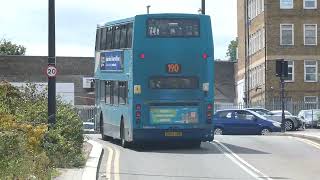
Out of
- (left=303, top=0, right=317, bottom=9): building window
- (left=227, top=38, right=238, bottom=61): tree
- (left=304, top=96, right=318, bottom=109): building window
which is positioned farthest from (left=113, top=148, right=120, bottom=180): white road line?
(left=227, top=38, right=238, bottom=61): tree

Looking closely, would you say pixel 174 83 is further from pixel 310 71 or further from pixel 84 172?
pixel 310 71

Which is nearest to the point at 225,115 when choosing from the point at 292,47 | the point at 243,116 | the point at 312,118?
the point at 243,116

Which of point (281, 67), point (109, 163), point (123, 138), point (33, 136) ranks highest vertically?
point (281, 67)

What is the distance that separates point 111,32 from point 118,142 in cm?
427

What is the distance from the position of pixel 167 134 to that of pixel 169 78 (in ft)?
5.86

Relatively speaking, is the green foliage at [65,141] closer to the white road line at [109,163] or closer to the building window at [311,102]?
the white road line at [109,163]

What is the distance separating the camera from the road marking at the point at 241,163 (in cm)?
1695

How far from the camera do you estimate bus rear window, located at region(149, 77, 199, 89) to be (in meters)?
23.9

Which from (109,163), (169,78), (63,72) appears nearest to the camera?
(109,163)

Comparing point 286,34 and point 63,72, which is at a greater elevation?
point 286,34

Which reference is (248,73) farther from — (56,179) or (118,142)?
(56,179)

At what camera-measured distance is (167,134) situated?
23859 millimetres

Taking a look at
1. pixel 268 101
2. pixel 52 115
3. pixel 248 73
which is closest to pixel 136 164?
pixel 52 115

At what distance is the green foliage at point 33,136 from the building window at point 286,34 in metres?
47.7
